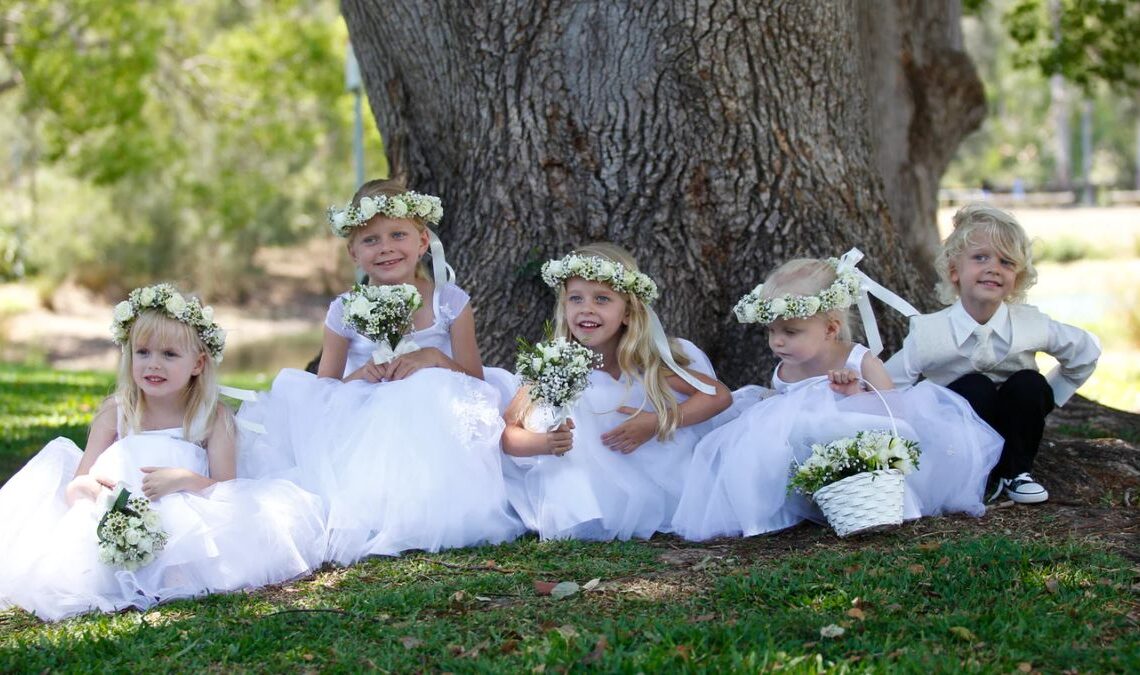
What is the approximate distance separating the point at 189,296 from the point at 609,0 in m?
2.47

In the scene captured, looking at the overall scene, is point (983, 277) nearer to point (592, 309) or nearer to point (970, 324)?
point (970, 324)

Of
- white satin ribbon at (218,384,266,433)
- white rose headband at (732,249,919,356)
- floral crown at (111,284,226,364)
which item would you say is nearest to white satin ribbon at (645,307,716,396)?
white rose headband at (732,249,919,356)

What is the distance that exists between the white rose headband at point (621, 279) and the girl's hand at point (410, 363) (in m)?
0.62

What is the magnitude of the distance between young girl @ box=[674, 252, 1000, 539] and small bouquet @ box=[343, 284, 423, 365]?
1368 mm

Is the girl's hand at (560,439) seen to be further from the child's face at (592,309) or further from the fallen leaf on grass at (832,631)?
the fallen leaf on grass at (832,631)

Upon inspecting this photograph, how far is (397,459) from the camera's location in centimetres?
499

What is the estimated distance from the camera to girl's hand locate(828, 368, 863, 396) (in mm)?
5020

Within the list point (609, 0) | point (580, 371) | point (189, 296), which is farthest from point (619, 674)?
point (609, 0)

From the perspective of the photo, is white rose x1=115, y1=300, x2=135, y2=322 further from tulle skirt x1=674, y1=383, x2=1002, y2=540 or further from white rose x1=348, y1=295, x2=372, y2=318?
tulle skirt x1=674, y1=383, x2=1002, y2=540

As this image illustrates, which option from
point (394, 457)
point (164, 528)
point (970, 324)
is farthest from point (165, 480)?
point (970, 324)

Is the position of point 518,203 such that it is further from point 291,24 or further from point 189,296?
point 291,24

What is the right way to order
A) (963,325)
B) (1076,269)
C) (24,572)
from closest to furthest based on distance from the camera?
(24,572) → (963,325) → (1076,269)

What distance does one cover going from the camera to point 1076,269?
977 inches

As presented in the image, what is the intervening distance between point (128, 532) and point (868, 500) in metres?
2.63
